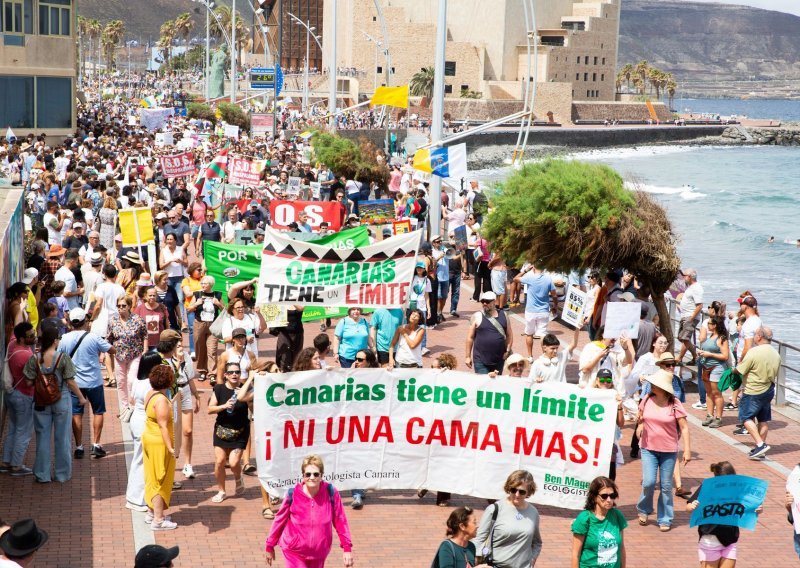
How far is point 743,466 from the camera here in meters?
12.2

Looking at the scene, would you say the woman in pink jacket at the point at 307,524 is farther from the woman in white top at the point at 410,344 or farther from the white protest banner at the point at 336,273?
the white protest banner at the point at 336,273

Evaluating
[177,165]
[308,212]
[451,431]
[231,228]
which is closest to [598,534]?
[451,431]

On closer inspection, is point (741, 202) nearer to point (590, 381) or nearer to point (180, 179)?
point (180, 179)

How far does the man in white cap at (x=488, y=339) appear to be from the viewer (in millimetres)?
12617

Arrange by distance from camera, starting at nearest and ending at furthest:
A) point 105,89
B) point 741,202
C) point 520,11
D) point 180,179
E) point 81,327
Result: point 81,327 → point 180,179 → point 741,202 → point 105,89 → point 520,11

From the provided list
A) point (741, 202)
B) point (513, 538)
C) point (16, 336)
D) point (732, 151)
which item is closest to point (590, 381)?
point (513, 538)

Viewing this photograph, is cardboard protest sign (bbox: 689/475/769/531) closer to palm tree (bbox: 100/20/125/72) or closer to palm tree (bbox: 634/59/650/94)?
palm tree (bbox: 100/20/125/72)

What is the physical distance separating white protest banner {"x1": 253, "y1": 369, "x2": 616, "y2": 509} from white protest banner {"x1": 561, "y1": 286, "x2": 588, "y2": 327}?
8274 mm

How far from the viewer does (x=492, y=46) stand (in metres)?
129

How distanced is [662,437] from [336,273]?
4.16 metres

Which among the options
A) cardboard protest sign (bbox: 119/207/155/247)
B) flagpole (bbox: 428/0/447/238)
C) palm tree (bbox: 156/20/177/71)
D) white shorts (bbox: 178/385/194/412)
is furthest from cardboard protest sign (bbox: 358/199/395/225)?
palm tree (bbox: 156/20/177/71)

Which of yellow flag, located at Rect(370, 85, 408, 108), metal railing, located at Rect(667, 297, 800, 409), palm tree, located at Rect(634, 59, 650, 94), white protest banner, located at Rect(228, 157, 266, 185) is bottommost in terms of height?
metal railing, located at Rect(667, 297, 800, 409)

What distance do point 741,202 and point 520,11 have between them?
192ft

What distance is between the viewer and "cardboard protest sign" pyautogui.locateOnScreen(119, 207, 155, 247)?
1700 centimetres
